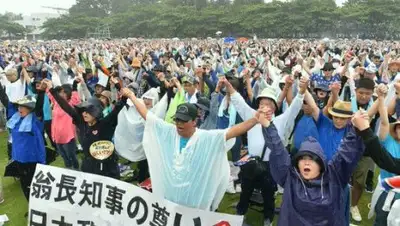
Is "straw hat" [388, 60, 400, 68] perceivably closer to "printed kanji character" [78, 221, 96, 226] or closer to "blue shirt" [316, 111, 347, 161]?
"blue shirt" [316, 111, 347, 161]

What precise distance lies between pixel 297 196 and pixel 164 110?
11.4 feet

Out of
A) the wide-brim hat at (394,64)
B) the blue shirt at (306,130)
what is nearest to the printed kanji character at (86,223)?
the blue shirt at (306,130)

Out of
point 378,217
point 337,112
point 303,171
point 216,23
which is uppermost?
point 216,23

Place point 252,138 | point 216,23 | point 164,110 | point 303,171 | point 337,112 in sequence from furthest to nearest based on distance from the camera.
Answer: point 216,23 → point 164,110 → point 252,138 → point 337,112 → point 303,171

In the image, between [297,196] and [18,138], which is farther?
[18,138]

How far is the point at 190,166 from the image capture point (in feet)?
10.6

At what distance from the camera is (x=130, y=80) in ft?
27.0

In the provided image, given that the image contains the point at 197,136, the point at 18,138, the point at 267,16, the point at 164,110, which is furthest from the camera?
the point at 267,16

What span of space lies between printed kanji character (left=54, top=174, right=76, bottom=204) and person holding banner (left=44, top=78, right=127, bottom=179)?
14.7 inches

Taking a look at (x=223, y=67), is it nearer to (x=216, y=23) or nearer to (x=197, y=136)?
(x=197, y=136)

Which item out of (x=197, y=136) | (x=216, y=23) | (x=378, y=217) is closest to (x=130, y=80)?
(x=197, y=136)

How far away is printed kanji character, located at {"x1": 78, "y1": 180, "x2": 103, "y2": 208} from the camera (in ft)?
12.4

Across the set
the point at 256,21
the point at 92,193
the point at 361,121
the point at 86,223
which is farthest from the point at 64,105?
the point at 256,21

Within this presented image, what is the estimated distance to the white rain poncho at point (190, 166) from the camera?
3225mm
